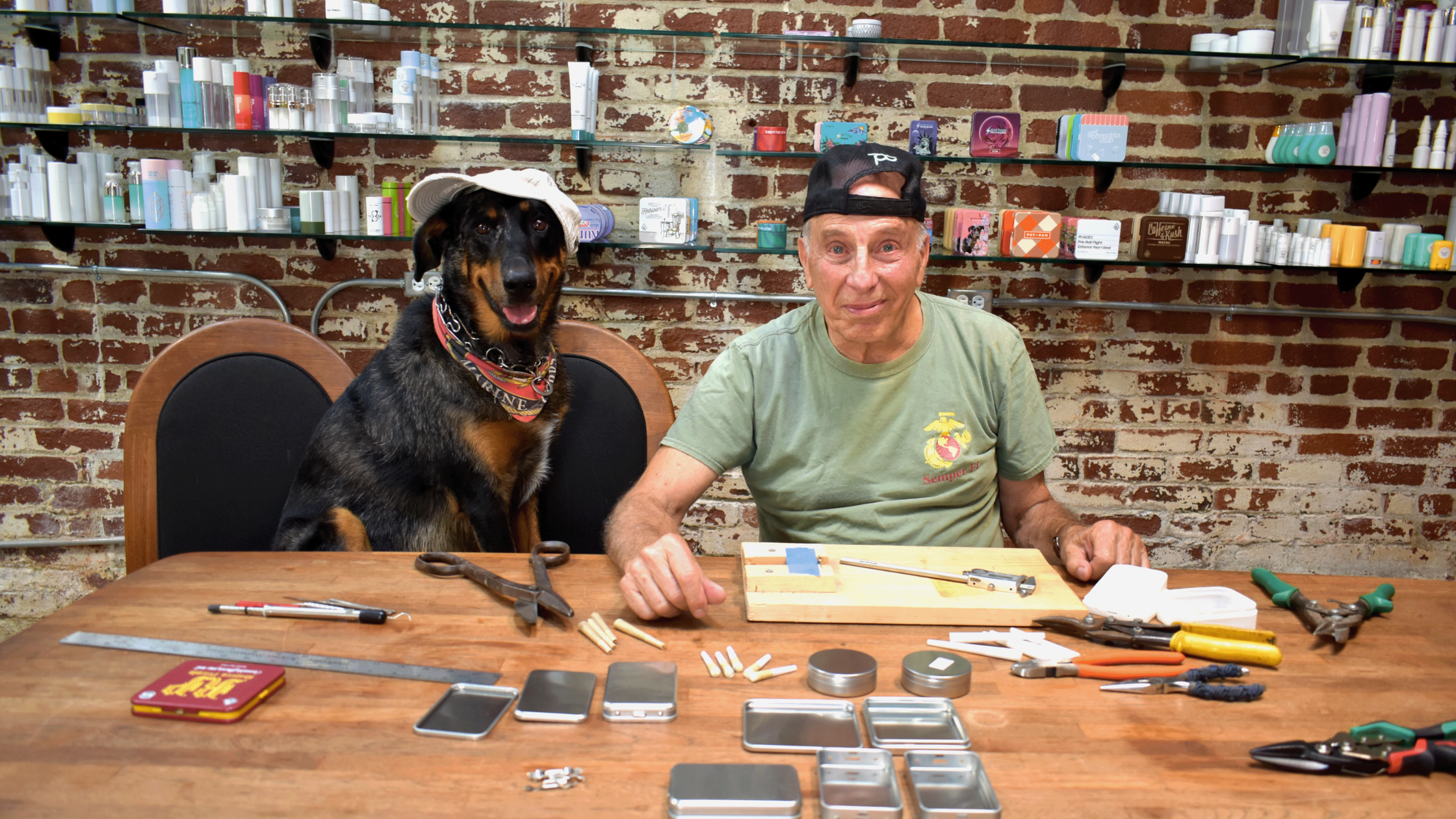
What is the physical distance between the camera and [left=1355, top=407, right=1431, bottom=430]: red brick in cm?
324

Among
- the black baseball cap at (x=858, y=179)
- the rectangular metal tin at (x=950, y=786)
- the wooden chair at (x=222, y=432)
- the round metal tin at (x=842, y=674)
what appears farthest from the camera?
the wooden chair at (x=222, y=432)

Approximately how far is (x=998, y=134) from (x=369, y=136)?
6.66ft

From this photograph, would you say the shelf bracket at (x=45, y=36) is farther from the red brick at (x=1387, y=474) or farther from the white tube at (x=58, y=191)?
the red brick at (x=1387, y=474)

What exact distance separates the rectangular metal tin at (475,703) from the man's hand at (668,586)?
0.83 ft

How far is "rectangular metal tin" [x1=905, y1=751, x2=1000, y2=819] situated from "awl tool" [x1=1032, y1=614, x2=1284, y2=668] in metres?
0.41

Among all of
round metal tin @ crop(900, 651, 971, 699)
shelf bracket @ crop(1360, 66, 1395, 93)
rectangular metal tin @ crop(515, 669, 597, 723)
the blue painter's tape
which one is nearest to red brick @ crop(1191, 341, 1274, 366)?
shelf bracket @ crop(1360, 66, 1395, 93)

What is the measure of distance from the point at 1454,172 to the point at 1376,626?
2.38m

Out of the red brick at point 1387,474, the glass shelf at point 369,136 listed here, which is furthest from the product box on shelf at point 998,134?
the red brick at point 1387,474

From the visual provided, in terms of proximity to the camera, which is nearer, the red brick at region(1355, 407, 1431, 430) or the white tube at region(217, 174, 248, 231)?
the white tube at region(217, 174, 248, 231)

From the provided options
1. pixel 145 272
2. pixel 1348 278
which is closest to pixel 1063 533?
pixel 1348 278

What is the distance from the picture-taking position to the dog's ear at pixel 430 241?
90.0 inches

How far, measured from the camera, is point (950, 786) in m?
0.92

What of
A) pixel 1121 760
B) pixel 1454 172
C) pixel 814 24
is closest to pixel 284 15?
pixel 814 24

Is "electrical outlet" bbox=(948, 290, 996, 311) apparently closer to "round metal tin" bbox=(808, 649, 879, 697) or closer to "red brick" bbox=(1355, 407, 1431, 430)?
"red brick" bbox=(1355, 407, 1431, 430)
